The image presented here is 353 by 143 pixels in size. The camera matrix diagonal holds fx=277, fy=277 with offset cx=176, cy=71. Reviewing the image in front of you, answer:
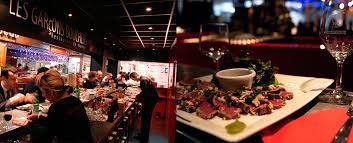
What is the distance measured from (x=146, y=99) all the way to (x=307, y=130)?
63 cm

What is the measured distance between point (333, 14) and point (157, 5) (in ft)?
1.73

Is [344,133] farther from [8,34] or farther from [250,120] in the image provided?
[8,34]

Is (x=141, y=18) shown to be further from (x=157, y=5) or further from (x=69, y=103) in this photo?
(x=69, y=103)

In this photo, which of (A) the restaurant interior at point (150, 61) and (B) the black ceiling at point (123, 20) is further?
(B) the black ceiling at point (123, 20)

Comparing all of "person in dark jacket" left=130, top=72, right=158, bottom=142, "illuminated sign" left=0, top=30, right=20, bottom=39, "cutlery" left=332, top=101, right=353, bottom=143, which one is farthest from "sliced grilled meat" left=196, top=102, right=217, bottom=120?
"illuminated sign" left=0, top=30, right=20, bottom=39

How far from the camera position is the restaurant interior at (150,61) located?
2.48 ft

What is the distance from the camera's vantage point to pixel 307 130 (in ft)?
1.80

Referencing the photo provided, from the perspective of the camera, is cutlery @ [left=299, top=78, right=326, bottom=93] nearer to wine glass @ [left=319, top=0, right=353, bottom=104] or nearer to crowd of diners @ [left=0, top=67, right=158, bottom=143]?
wine glass @ [left=319, top=0, right=353, bottom=104]

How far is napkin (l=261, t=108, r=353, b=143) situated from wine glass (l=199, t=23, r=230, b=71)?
0.28 m

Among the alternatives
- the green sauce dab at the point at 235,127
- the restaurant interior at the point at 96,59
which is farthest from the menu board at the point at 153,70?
the green sauce dab at the point at 235,127

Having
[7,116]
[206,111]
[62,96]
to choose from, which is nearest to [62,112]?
[62,96]

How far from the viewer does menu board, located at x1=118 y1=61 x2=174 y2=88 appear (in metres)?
1.00

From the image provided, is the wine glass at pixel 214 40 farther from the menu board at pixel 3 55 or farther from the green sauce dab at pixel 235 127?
the menu board at pixel 3 55

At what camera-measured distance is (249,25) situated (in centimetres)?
97
